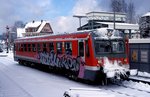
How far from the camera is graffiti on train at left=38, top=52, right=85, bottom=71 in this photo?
737 inches

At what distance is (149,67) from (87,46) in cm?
545

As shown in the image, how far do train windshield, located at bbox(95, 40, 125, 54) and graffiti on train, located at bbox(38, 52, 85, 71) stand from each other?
1.31 meters

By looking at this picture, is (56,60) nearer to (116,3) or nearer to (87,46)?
(87,46)

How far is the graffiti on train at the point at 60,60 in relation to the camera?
1872 cm

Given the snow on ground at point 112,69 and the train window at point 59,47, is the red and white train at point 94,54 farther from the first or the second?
the train window at point 59,47

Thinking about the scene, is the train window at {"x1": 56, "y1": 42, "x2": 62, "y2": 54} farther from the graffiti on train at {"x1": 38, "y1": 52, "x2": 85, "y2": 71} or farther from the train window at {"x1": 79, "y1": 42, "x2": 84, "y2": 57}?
the train window at {"x1": 79, "y1": 42, "x2": 84, "y2": 57}

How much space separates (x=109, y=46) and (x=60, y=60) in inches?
195

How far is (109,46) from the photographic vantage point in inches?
687

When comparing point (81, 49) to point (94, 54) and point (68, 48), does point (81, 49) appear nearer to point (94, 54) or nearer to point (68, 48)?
point (94, 54)

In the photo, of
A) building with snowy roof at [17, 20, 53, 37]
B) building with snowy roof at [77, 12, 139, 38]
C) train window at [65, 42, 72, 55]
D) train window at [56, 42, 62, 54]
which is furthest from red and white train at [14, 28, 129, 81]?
building with snowy roof at [17, 20, 53, 37]

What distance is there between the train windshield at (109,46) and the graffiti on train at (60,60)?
1.31m

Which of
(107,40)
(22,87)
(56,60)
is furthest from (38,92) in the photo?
(56,60)

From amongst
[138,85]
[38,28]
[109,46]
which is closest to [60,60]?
[109,46]

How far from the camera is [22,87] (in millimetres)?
16844
